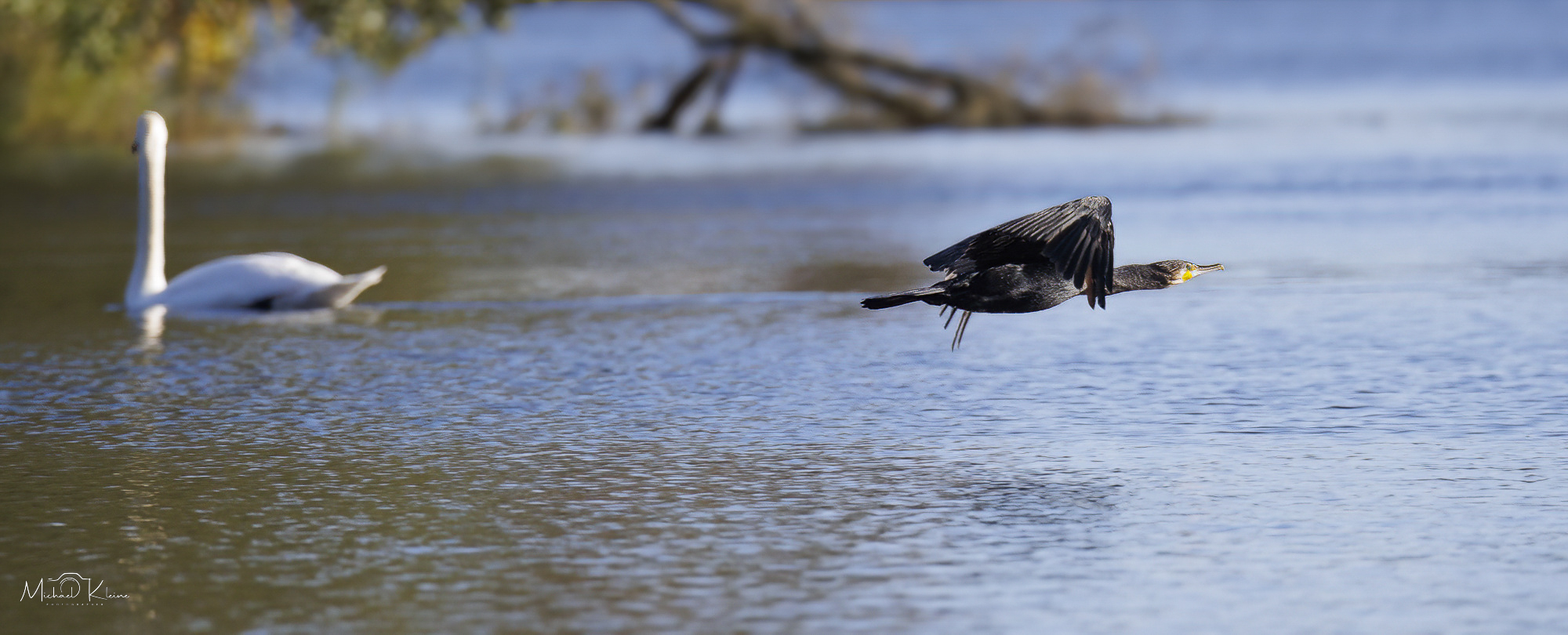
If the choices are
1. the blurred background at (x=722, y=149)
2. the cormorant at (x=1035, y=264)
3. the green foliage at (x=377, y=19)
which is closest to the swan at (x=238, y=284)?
the blurred background at (x=722, y=149)

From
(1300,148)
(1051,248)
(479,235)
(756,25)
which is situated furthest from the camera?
(756,25)

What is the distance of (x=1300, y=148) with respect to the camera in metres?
23.7

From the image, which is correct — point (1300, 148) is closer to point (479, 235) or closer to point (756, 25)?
point (756, 25)

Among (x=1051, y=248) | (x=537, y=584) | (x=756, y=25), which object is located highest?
(x=756, y=25)

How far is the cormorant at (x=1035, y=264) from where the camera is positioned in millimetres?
6773

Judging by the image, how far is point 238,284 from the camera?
11.0 metres

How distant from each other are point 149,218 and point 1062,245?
6239 millimetres

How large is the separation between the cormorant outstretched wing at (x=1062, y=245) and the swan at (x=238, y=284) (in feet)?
15.9

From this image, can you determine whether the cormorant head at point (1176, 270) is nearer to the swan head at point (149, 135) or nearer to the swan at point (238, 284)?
the swan at point (238, 284)

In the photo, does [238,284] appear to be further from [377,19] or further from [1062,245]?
[377,19]

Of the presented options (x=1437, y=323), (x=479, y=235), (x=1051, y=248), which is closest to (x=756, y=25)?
(x=479, y=235)

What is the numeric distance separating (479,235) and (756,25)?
44.1ft

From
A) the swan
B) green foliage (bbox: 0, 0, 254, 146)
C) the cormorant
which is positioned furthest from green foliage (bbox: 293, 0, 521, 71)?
→ the cormorant

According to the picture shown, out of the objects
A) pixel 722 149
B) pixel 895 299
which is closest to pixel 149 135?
pixel 895 299
